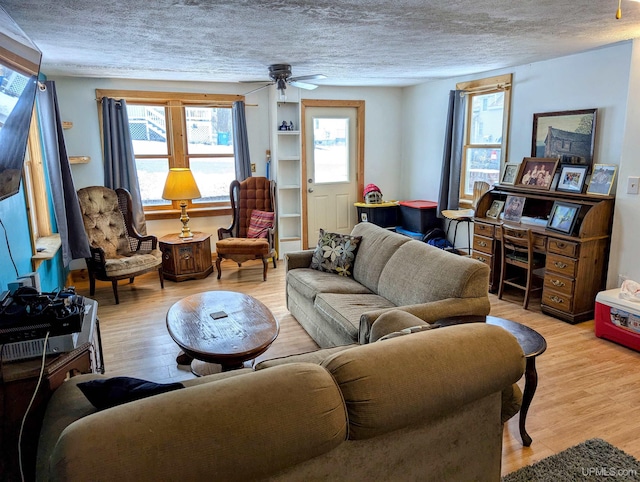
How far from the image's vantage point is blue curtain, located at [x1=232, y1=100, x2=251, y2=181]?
5.75m

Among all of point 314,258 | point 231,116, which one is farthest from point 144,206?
point 314,258

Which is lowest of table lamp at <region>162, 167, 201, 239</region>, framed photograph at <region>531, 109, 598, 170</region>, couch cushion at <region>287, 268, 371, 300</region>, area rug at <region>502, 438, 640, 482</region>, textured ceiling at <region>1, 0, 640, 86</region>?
area rug at <region>502, 438, 640, 482</region>

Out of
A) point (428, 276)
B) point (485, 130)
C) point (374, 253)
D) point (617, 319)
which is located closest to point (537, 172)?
point (485, 130)

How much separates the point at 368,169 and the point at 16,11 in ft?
15.8

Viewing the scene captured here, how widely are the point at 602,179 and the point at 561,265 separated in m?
0.80

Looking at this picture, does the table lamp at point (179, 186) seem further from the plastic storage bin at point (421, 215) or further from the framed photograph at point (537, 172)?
the framed photograph at point (537, 172)

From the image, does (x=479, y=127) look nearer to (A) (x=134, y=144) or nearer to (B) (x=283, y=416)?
(A) (x=134, y=144)

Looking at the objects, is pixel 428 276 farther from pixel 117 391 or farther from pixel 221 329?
pixel 117 391

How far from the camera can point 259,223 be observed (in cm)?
561

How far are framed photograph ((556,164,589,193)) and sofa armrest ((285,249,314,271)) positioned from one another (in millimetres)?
2367

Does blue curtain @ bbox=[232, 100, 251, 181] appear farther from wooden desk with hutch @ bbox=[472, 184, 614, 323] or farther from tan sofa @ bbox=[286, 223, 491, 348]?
wooden desk with hutch @ bbox=[472, 184, 614, 323]

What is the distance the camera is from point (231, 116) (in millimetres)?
5930

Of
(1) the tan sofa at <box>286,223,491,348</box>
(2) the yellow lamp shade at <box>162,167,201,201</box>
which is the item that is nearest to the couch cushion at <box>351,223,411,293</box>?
(1) the tan sofa at <box>286,223,491,348</box>

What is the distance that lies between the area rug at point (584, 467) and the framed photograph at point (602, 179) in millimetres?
2293
